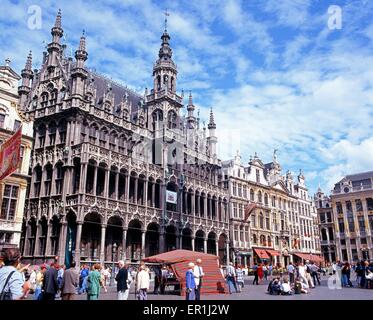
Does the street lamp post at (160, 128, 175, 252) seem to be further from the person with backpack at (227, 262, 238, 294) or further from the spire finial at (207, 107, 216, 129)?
the person with backpack at (227, 262, 238, 294)

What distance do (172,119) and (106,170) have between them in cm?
1485

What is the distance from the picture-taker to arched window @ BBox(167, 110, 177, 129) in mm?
45594

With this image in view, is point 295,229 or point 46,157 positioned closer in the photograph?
point 46,157

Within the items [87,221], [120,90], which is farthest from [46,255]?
[120,90]

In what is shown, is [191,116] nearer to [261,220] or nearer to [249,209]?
[249,209]

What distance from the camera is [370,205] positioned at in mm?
71500

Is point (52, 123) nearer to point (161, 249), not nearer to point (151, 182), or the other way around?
point (151, 182)

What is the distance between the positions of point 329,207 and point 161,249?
54.8 meters

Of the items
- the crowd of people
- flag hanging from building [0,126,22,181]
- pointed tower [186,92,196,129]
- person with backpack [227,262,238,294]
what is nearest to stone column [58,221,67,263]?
the crowd of people

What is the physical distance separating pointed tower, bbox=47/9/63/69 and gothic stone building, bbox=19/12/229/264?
108mm

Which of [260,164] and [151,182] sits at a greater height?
[260,164]

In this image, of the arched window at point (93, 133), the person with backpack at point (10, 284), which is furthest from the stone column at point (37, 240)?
the person with backpack at point (10, 284)

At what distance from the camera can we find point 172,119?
4622 cm
